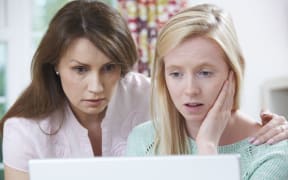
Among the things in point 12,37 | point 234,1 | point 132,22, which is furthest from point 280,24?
point 12,37

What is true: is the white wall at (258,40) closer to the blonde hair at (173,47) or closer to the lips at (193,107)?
the blonde hair at (173,47)

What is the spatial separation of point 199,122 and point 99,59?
0.34m

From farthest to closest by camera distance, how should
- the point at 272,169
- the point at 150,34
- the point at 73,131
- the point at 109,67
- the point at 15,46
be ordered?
the point at 15,46
the point at 150,34
the point at 73,131
the point at 109,67
the point at 272,169

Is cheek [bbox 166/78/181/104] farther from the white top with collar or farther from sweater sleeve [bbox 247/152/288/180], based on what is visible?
the white top with collar

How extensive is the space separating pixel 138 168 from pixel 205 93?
0.58m

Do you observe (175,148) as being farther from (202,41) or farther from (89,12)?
(89,12)

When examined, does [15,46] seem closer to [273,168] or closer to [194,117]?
[194,117]

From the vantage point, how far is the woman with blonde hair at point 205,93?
3.63 ft

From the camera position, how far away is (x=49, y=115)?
5.01 feet

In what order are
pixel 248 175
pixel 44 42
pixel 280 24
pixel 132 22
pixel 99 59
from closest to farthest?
pixel 248 175 < pixel 99 59 < pixel 44 42 < pixel 132 22 < pixel 280 24

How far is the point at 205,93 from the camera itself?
1145mm

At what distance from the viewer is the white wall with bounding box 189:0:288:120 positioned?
11.0ft

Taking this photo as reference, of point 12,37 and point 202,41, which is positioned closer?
point 202,41

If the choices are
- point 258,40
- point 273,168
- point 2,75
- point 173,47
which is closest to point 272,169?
point 273,168
